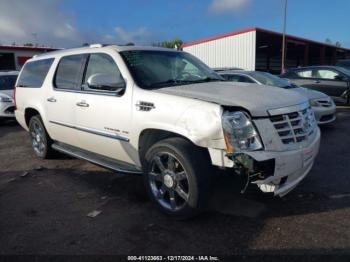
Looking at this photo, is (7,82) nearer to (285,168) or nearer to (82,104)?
(82,104)

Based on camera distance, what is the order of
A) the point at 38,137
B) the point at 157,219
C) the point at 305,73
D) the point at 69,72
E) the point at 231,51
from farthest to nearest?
1. the point at 231,51
2. the point at 305,73
3. the point at 38,137
4. the point at 69,72
5. the point at 157,219

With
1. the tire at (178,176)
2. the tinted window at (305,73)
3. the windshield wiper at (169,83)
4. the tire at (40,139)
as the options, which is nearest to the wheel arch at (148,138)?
the tire at (178,176)

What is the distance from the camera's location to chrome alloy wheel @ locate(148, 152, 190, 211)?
350 cm

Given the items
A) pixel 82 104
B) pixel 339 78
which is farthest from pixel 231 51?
pixel 82 104

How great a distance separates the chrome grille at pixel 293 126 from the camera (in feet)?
10.8

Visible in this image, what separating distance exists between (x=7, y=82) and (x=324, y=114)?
10.0 metres

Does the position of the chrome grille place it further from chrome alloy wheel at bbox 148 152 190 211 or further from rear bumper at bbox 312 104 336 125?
rear bumper at bbox 312 104 336 125

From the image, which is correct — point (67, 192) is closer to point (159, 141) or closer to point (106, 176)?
point (106, 176)

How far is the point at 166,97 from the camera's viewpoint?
11.7 ft

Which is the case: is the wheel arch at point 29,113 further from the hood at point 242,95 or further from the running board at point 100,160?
the hood at point 242,95

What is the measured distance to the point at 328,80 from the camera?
1184cm

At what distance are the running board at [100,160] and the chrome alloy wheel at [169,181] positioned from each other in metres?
0.34

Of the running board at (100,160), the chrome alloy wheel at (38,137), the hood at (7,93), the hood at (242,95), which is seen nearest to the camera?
the hood at (242,95)

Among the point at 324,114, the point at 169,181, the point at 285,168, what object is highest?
the point at 285,168
